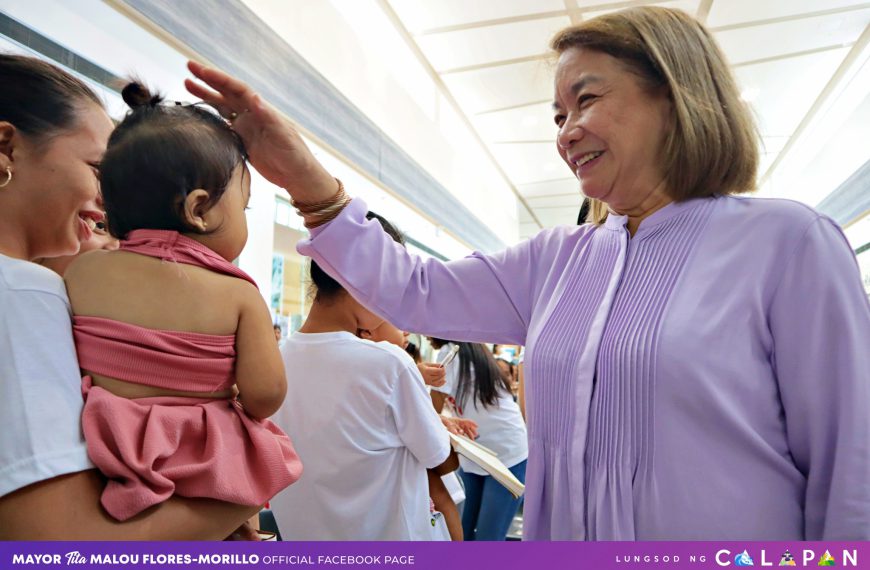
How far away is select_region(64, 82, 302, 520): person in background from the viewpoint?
77cm

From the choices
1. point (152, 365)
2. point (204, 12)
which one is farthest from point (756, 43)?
point (152, 365)

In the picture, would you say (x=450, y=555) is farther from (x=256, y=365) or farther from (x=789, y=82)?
(x=789, y=82)

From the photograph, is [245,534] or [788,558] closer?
[788,558]

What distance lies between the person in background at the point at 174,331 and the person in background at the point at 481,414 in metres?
2.55

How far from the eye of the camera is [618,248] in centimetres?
115

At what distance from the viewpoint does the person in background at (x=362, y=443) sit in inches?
67.1

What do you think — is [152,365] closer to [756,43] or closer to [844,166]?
[756,43]

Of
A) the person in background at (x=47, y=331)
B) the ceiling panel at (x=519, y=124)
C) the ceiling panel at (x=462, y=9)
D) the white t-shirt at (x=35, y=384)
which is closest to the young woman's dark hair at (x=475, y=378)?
the ceiling panel at (x=462, y=9)

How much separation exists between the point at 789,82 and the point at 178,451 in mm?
6456

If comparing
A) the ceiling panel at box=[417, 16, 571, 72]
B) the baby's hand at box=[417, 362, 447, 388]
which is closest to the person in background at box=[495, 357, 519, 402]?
the baby's hand at box=[417, 362, 447, 388]

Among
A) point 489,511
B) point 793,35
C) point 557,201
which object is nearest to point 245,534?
point 489,511

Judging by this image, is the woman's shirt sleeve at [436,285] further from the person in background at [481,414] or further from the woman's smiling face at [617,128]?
the person in background at [481,414]

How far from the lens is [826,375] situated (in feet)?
2.92

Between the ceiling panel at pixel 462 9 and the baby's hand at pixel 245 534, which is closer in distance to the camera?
the baby's hand at pixel 245 534
